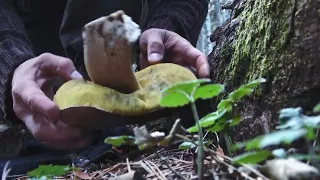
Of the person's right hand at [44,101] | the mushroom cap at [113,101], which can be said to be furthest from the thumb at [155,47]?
the person's right hand at [44,101]

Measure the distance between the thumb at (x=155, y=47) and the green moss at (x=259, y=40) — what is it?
24cm

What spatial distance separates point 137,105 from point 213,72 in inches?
15.8

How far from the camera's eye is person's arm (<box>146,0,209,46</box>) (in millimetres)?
2090

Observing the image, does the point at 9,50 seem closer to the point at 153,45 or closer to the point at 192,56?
the point at 153,45

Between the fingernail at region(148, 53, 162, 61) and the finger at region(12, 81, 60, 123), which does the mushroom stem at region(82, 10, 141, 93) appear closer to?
the finger at region(12, 81, 60, 123)

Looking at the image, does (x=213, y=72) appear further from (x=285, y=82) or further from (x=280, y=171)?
(x=280, y=171)

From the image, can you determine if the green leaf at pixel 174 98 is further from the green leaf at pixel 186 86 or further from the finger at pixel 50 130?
the finger at pixel 50 130

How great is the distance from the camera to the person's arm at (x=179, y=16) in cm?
209

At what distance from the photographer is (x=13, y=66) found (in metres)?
1.62

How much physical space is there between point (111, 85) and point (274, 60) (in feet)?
1.38

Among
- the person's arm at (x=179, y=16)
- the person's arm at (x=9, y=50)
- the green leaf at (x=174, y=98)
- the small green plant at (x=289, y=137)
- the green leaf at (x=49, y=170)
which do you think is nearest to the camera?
the small green plant at (x=289, y=137)

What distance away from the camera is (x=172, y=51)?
1466 millimetres

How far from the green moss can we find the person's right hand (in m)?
0.47

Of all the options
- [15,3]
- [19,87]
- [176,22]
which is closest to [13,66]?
[19,87]
